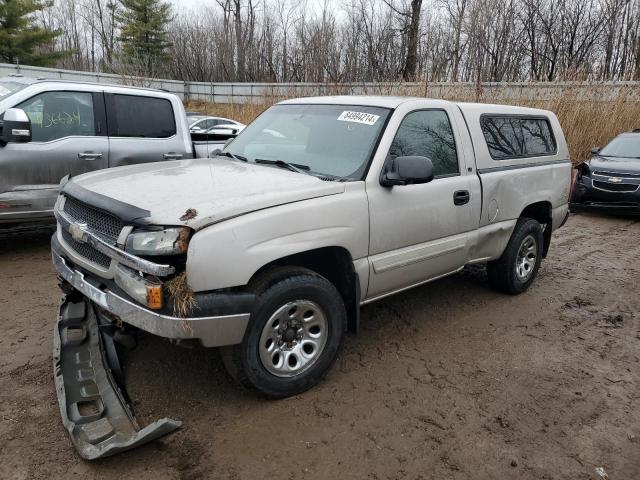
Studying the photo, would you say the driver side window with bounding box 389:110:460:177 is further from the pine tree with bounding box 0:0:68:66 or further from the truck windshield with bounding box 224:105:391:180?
the pine tree with bounding box 0:0:68:66

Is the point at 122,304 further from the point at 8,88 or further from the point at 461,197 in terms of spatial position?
the point at 8,88

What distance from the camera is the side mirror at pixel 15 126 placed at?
4.93 meters

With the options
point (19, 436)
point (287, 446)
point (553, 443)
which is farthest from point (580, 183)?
point (19, 436)

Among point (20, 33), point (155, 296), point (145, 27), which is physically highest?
point (145, 27)

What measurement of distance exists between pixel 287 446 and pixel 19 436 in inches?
56.6

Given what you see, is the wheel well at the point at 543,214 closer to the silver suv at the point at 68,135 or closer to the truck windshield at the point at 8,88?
the silver suv at the point at 68,135

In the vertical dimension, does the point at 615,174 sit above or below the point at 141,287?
below

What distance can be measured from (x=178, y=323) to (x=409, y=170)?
1.73 m

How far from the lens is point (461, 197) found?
161 inches

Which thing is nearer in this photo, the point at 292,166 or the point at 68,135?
the point at 292,166

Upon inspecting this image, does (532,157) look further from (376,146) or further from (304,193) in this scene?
(304,193)

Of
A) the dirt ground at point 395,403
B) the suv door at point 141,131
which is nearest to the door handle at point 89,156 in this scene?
the suv door at point 141,131

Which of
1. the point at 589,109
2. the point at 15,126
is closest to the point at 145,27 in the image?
the point at 589,109

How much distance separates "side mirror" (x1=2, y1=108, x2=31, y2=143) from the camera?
4930mm
